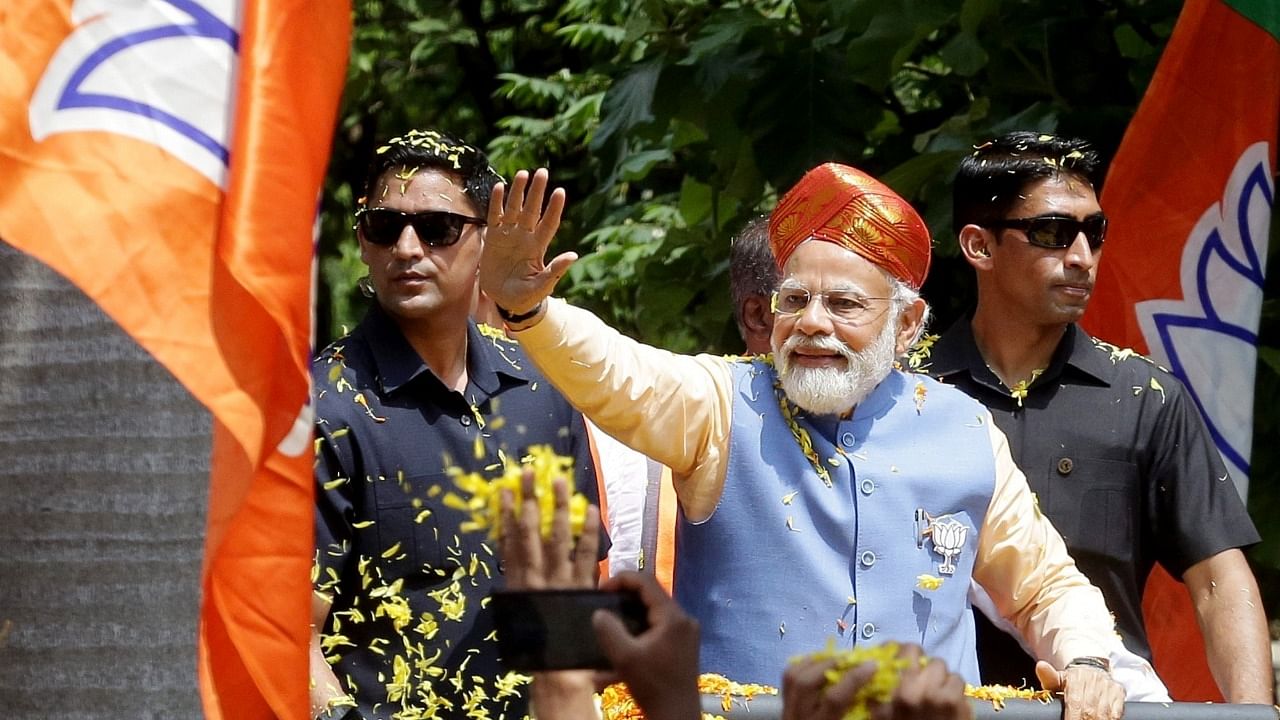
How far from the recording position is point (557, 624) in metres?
1.95

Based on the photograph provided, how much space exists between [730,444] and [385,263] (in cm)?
97

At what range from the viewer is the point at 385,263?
15.0 feet

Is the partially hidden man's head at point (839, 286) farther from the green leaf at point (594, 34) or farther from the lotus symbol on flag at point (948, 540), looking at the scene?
the green leaf at point (594, 34)

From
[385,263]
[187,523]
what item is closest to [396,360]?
[385,263]

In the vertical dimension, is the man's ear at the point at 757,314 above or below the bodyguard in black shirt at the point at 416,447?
above

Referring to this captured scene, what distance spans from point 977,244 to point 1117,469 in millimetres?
693

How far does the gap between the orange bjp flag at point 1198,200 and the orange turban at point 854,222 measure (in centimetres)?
155

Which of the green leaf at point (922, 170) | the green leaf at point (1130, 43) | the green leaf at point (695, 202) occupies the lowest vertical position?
the green leaf at point (922, 170)

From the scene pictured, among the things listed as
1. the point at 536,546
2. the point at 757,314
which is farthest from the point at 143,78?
the point at 757,314

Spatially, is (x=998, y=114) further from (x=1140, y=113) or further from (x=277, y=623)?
(x=277, y=623)

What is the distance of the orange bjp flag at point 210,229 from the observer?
3.54 meters

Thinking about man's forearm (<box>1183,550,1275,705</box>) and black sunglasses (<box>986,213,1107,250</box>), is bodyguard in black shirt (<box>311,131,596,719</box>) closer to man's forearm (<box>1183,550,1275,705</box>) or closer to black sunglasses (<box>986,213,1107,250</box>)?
black sunglasses (<box>986,213,1107,250</box>)

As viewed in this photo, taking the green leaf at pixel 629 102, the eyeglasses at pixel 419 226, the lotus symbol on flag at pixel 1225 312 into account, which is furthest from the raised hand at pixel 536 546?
the green leaf at pixel 629 102

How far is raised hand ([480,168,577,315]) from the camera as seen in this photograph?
12.0 ft
